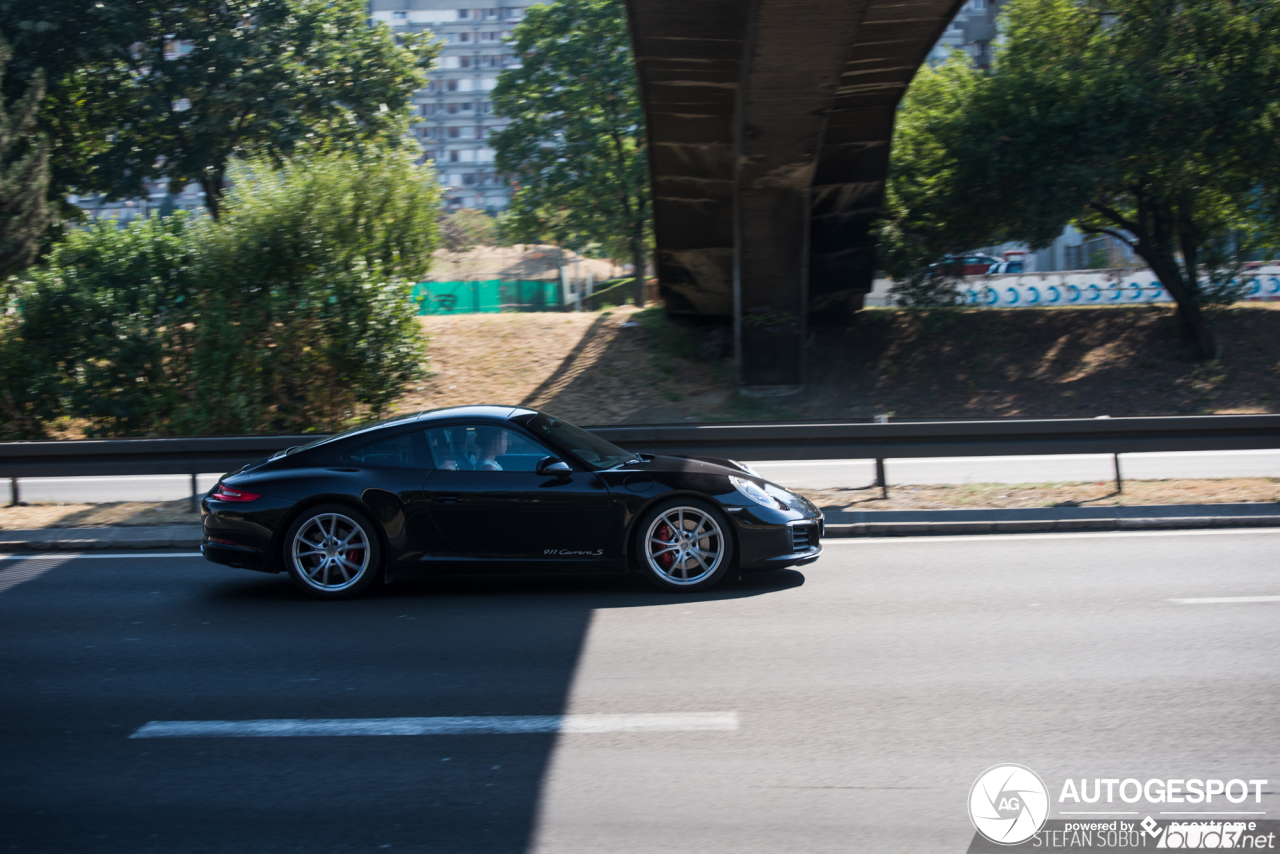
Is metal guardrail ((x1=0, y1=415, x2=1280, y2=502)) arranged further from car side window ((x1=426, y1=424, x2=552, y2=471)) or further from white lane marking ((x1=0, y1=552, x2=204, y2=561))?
car side window ((x1=426, y1=424, x2=552, y2=471))

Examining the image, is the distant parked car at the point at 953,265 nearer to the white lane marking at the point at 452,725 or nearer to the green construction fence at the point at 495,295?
the white lane marking at the point at 452,725

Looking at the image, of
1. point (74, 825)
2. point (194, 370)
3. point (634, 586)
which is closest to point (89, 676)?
point (74, 825)

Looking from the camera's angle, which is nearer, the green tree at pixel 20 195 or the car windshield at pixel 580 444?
the car windshield at pixel 580 444

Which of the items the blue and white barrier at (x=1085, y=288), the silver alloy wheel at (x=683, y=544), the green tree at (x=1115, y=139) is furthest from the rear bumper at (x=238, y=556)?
the blue and white barrier at (x=1085, y=288)

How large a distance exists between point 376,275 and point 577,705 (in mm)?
13645

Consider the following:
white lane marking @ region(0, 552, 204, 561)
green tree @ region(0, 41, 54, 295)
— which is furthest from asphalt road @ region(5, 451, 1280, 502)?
green tree @ region(0, 41, 54, 295)

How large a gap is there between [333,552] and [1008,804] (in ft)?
16.0

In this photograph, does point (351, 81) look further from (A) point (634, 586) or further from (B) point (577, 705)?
(B) point (577, 705)

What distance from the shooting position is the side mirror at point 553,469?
6.89m

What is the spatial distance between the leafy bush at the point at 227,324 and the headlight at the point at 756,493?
11060mm

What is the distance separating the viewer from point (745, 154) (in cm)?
1647

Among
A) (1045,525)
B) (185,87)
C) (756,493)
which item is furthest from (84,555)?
(185,87)

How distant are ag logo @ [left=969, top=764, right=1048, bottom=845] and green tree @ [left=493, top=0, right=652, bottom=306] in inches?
1160

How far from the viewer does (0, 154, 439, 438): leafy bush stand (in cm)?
1630
